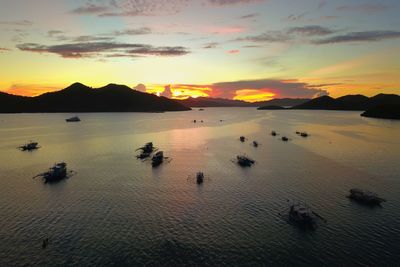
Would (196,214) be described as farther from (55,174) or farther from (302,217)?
(55,174)

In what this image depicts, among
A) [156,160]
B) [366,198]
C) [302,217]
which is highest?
[302,217]

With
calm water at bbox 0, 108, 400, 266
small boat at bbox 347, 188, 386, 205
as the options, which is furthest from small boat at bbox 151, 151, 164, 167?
small boat at bbox 347, 188, 386, 205

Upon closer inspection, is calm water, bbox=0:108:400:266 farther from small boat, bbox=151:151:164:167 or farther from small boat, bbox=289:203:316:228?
small boat, bbox=151:151:164:167

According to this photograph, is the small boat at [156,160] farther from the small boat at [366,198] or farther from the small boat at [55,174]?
the small boat at [366,198]

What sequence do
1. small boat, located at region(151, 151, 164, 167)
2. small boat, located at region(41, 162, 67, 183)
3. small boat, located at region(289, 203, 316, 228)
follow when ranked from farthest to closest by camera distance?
small boat, located at region(151, 151, 164, 167), small boat, located at region(41, 162, 67, 183), small boat, located at region(289, 203, 316, 228)

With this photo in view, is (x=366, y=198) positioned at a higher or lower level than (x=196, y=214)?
higher

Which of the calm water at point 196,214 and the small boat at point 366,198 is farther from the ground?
the small boat at point 366,198

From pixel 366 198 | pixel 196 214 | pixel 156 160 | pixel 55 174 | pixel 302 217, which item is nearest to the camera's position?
pixel 302 217

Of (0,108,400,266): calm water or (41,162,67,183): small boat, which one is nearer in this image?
(0,108,400,266): calm water

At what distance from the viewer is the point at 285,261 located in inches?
1677

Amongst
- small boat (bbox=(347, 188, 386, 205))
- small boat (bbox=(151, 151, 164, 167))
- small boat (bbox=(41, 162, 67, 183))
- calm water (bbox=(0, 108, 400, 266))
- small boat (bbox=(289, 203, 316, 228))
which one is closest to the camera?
calm water (bbox=(0, 108, 400, 266))

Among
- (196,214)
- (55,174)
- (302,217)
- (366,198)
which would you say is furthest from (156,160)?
(366,198)

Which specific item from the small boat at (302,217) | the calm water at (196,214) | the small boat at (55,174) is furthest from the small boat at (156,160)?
the small boat at (302,217)

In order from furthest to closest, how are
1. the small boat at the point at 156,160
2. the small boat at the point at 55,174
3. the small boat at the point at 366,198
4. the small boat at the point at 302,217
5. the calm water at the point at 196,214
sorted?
the small boat at the point at 156,160, the small boat at the point at 55,174, the small boat at the point at 366,198, the small boat at the point at 302,217, the calm water at the point at 196,214
